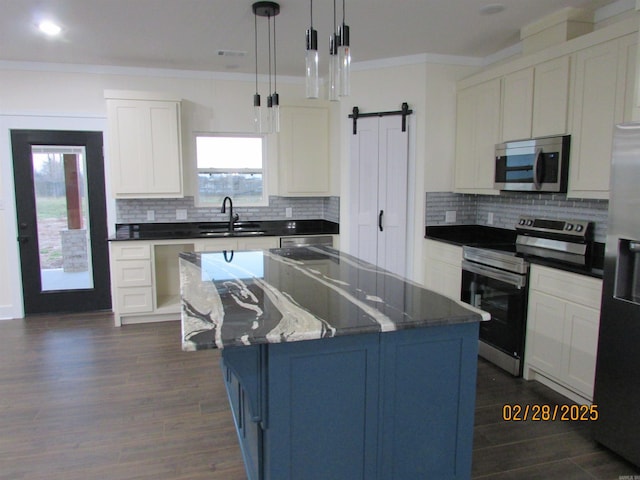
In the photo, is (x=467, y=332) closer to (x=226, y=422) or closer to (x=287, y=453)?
(x=287, y=453)

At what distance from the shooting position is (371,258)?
4.74 meters

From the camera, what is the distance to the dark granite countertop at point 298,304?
5.30 ft

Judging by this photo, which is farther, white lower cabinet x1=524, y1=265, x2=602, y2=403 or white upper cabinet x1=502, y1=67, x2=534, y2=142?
white upper cabinet x1=502, y1=67, x2=534, y2=142

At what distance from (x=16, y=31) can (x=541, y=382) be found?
493 centimetres

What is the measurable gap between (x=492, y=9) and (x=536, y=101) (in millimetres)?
743

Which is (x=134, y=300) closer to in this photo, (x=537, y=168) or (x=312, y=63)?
(x=312, y=63)

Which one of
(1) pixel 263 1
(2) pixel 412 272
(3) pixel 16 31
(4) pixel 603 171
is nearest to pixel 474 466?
(4) pixel 603 171

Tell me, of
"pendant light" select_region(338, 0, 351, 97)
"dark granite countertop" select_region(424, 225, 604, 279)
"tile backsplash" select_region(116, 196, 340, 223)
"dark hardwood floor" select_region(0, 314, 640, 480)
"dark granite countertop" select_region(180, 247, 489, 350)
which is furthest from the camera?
"tile backsplash" select_region(116, 196, 340, 223)

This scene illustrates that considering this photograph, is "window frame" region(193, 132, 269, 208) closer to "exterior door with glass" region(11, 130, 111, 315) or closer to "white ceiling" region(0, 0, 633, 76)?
"white ceiling" region(0, 0, 633, 76)

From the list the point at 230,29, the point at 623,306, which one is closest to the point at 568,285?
the point at 623,306

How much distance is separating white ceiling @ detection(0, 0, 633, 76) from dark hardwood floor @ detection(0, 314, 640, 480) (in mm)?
2676

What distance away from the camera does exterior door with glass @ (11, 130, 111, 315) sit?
4.79 meters
